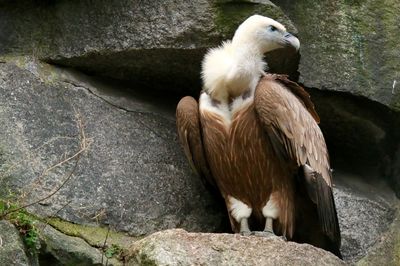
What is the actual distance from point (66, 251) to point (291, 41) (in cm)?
200

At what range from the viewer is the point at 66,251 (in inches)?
233

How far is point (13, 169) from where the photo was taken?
6.32 m

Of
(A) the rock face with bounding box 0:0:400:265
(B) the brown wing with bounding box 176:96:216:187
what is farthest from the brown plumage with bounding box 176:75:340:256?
(A) the rock face with bounding box 0:0:400:265

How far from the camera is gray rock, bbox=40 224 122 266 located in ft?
19.3

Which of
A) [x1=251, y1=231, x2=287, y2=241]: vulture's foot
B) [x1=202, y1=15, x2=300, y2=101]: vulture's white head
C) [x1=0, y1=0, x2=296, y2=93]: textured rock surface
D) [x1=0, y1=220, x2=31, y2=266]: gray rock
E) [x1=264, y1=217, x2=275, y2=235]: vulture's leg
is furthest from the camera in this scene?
[x1=0, y1=0, x2=296, y2=93]: textured rock surface

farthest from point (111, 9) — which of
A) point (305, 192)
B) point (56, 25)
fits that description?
point (305, 192)

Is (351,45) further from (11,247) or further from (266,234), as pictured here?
(11,247)

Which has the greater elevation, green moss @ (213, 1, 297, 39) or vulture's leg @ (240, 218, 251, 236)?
green moss @ (213, 1, 297, 39)

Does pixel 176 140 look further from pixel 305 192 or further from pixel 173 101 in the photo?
pixel 305 192

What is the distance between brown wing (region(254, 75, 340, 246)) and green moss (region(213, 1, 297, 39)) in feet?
2.15

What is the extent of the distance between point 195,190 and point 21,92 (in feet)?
4.18

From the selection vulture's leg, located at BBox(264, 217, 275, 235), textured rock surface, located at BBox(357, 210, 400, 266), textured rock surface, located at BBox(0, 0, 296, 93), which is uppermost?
textured rock surface, located at BBox(0, 0, 296, 93)

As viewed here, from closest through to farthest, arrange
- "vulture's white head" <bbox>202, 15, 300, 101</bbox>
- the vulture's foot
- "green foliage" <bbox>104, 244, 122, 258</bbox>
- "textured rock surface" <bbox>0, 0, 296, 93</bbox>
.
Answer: "green foliage" <bbox>104, 244, 122, 258</bbox>, the vulture's foot, "vulture's white head" <bbox>202, 15, 300, 101</bbox>, "textured rock surface" <bbox>0, 0, 296, 93</bbox>

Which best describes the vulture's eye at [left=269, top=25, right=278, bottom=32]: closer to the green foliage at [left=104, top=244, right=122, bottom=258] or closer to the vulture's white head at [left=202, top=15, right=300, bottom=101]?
the vulture's white head at [left=202, top=15, right=300, bottom=101]
